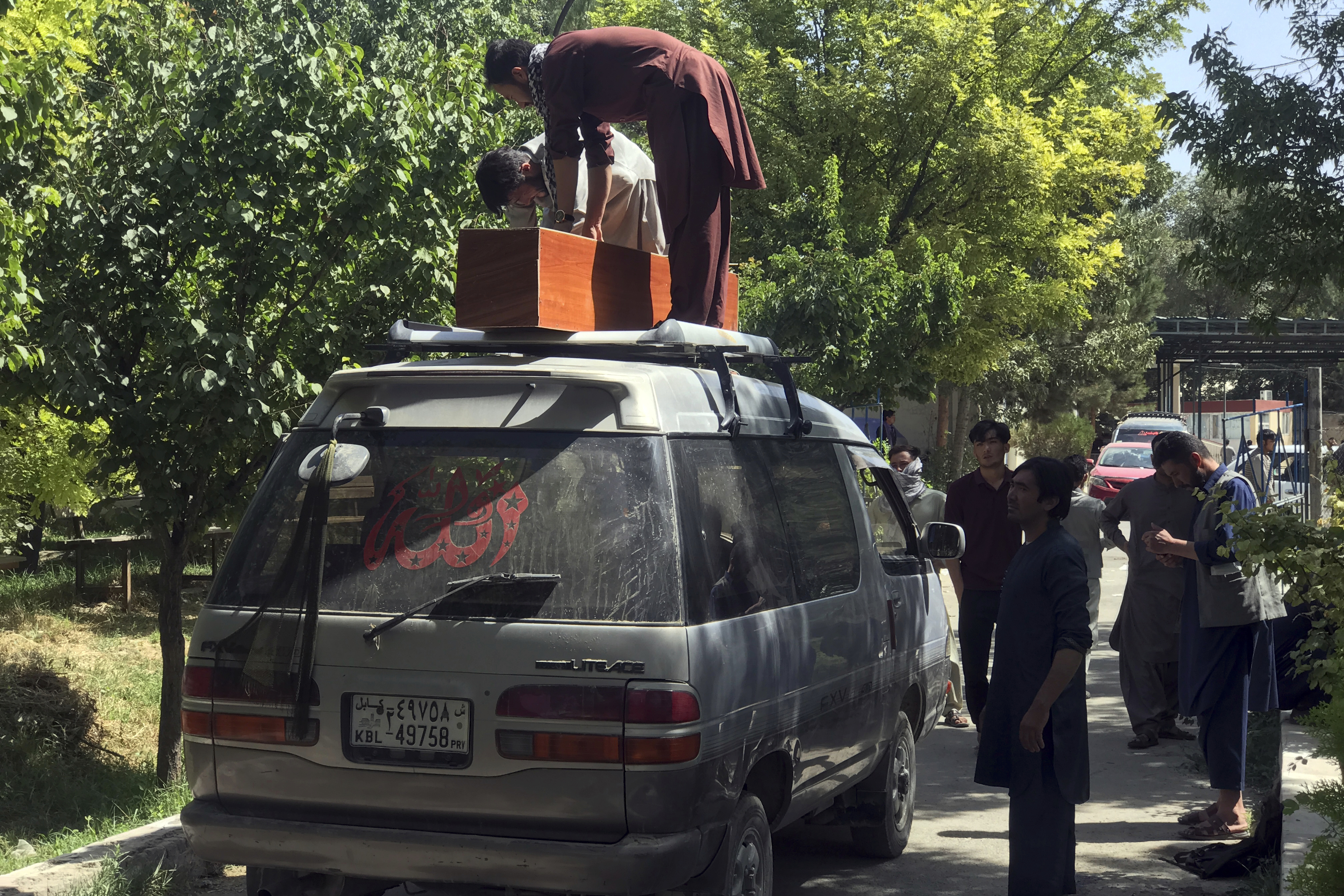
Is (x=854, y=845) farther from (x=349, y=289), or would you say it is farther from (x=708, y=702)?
(x=349, y=289)

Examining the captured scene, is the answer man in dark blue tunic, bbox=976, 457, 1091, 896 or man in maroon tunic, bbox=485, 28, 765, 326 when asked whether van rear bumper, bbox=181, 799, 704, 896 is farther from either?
man in maroon tunic, bbox=485, 28, 765, 326

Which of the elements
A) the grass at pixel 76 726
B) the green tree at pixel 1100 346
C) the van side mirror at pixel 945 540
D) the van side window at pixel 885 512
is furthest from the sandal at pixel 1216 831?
the green tree at pixel 1100 346

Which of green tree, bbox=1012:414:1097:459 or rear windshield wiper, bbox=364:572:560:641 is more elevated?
green tree, bbox=1012:414:1097:459

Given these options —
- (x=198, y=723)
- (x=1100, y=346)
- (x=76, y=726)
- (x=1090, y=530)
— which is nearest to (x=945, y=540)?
(x=1090, y=530)

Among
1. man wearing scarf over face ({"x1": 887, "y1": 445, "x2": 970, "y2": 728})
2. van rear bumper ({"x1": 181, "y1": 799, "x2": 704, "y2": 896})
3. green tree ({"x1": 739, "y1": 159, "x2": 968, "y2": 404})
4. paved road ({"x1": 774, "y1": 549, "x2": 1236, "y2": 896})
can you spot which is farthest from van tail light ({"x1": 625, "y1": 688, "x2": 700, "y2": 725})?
green tree ({"x1": 739, "y1": 159, "x2": 968, "y2": 404})

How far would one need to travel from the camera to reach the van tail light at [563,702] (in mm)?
3609

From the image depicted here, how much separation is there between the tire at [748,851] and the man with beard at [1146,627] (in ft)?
14.5

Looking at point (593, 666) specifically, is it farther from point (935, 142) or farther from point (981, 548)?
point (935, 142)

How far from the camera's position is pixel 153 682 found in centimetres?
1183

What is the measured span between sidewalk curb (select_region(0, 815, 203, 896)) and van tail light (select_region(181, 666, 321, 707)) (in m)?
1.56

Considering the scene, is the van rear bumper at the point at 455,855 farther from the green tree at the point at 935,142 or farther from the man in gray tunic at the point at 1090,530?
the green tree at the point at 935,142

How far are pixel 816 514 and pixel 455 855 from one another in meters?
1.96

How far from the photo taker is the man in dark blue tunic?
4859 millimetres

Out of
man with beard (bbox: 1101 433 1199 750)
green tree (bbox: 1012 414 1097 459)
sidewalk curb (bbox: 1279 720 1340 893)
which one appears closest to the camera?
sidewalk curb (bbox: 1279 720 1340 893)
